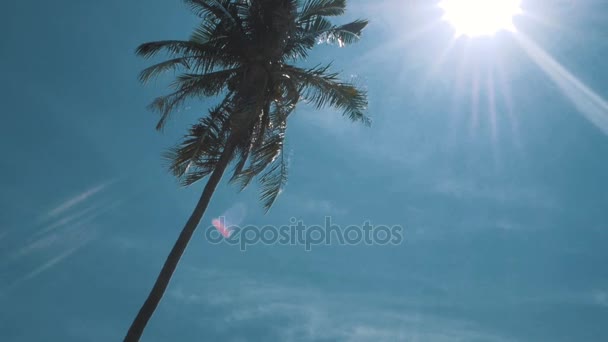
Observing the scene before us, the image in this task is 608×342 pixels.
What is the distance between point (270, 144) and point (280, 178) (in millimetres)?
1048

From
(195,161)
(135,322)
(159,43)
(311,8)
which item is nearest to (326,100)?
(311,8)

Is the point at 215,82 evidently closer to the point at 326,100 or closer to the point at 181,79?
the point at 181,79

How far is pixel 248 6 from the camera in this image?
14.9 meters

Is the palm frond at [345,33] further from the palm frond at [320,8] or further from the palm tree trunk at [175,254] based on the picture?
the palm tree trunk at [175,254]

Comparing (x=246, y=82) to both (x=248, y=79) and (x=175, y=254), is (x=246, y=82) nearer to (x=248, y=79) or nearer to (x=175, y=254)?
(x=248, y=79)

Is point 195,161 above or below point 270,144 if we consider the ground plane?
below

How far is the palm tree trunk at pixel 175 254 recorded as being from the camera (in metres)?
11.0

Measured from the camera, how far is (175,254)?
1205 centimetres

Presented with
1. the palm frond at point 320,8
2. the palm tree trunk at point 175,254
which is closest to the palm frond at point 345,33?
the palm frond at point 320,8

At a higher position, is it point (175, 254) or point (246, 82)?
point (246, 82)

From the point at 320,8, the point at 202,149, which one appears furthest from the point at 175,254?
the point at 320,8

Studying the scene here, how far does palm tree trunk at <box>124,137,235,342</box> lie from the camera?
11.0 m

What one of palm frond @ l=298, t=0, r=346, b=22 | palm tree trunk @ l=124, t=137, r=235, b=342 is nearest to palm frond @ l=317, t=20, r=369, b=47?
palm frond @ l=298, t=0, r=346, b=22

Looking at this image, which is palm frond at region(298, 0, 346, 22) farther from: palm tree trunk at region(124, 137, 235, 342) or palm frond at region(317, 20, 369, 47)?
palm tree trunk at region(124, 137, 235, 342)
